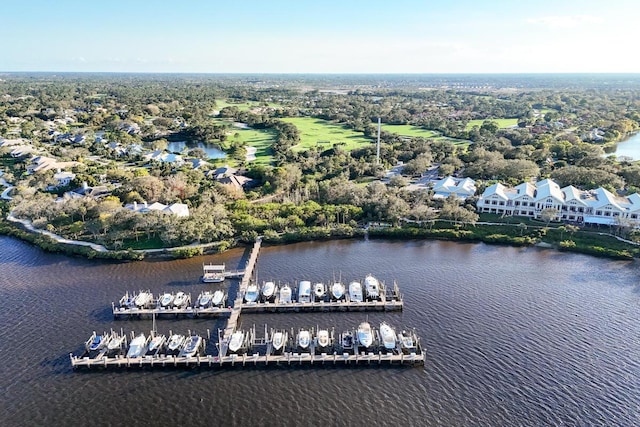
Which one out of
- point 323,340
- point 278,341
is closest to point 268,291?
point 278,341

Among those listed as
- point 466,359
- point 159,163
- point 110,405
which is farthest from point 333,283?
point 159,163

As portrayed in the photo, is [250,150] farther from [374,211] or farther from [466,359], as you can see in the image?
[466,359]

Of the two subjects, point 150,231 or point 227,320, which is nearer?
point 227,320

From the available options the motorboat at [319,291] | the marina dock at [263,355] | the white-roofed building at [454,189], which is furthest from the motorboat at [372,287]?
the white-roofed building at [454,189]

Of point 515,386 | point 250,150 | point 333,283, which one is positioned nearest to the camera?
point 515,386

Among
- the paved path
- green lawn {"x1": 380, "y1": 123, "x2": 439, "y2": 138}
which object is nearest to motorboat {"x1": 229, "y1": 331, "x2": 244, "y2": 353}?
the paved path
